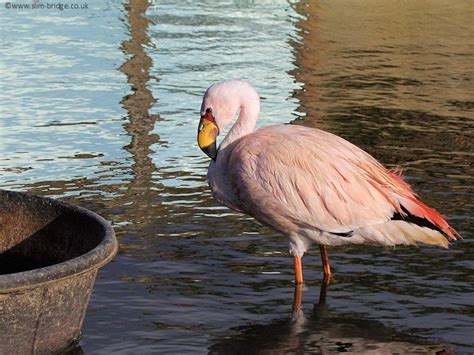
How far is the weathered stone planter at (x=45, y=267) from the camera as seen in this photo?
5.23 metres

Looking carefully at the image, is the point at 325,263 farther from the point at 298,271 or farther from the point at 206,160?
the point at 206,160

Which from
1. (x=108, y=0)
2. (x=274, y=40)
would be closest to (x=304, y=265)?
(x=274, y=40)

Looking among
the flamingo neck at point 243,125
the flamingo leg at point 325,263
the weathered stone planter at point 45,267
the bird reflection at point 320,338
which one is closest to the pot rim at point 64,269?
the weathered stone planter at point 45,267

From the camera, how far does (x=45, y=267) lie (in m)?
5.25

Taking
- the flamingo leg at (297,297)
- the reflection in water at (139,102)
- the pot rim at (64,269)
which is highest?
the pot rim at (64,269)

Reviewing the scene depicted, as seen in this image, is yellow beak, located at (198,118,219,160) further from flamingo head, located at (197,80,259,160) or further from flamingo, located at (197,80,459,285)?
flamingo, located at (197,80,459,285)

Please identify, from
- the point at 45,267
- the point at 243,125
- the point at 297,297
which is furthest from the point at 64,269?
the point at 243,125

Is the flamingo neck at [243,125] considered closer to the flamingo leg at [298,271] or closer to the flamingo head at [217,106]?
the flamingo head at [217,106]

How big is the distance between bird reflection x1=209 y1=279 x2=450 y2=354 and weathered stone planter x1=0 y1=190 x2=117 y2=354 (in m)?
0.82

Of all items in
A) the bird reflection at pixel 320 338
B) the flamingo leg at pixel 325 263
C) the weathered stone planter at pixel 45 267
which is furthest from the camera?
the flamingo leg at pixel 325 263

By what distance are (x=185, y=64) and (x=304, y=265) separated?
700 cm

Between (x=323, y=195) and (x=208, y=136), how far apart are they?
33.2 inches

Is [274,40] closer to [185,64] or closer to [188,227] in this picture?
[185,64]

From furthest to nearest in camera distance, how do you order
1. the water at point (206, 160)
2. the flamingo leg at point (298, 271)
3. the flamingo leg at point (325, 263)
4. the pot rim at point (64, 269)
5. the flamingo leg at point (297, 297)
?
the flamingo leg at point (325, 263)
the flamingo leg at point (298, 271)
the flamingo leg at point (297, 297)
the water at point (206, 160)
the pot rim at point (64, 269)
